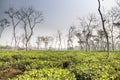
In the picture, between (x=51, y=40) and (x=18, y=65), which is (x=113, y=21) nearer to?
(x=18, y=65)

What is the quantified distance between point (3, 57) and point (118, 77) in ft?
55.0

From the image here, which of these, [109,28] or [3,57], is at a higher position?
[109,28]

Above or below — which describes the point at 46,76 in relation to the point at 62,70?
below

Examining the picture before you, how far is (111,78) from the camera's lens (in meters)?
8.73

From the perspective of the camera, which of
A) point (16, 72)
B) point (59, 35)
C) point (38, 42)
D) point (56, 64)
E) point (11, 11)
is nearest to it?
point (16, 72)

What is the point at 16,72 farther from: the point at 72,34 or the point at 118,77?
the point at 72,34

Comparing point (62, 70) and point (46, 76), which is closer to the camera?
point (46, 76)

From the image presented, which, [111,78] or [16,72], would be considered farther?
[16,72]

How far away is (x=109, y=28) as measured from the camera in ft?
184

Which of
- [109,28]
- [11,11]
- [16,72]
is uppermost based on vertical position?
[11,11]

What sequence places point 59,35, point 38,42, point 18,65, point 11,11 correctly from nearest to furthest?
point 18,65, point 11,11, point 59,35, point 38,42

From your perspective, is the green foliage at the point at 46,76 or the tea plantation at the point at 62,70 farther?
the tea plantation at the point at 62,70

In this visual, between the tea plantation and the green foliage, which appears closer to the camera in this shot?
the green foliage

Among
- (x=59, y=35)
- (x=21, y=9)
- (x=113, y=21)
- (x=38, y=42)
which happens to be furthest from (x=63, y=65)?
(x=38, y=42)
